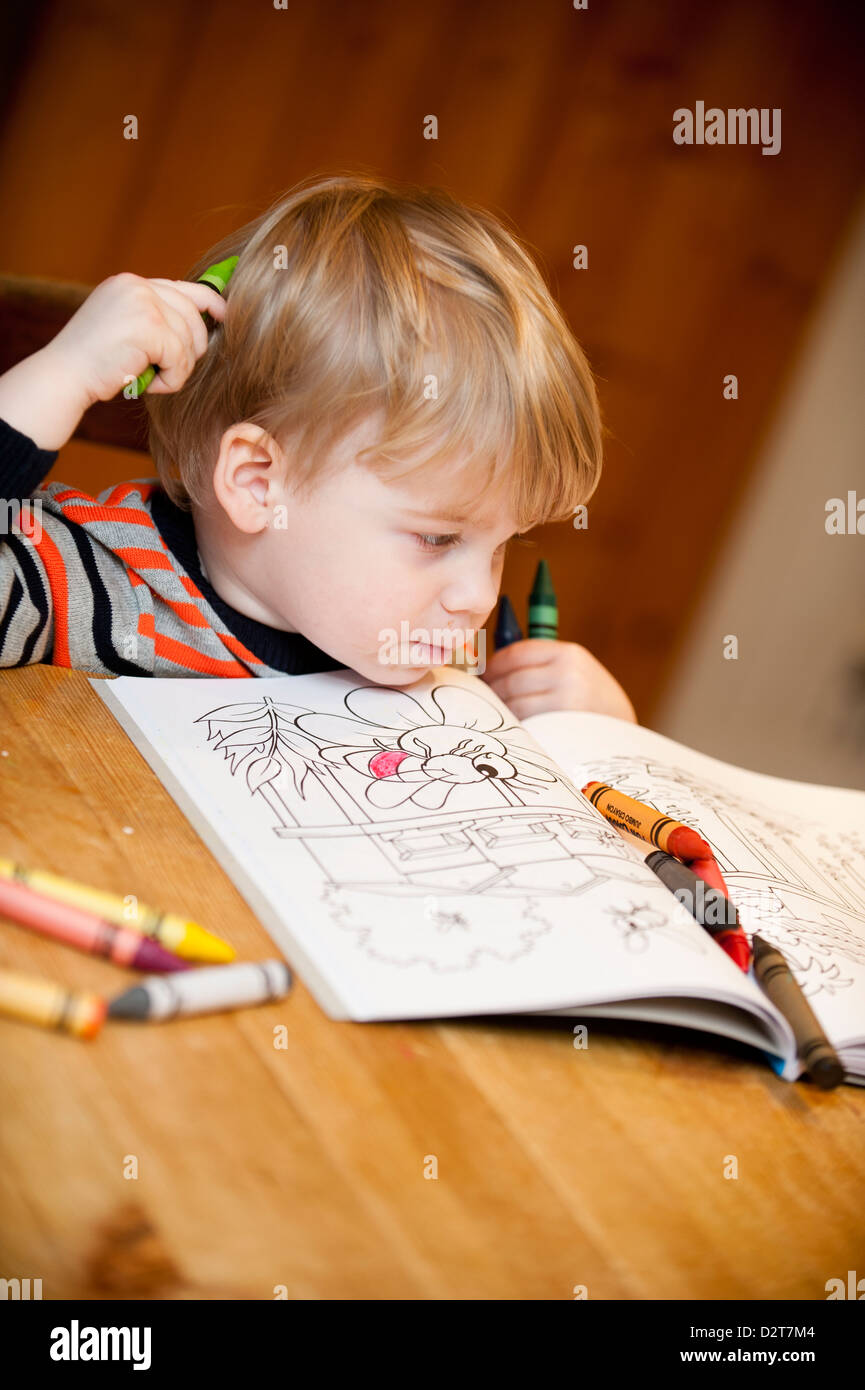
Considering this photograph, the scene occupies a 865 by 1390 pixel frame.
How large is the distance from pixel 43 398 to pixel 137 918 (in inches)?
16.5

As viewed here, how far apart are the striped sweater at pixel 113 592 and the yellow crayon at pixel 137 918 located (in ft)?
0.92

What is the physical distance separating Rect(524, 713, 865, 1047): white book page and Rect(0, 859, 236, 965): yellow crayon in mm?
327

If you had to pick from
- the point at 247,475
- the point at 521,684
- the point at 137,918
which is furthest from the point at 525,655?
the point at 137,918

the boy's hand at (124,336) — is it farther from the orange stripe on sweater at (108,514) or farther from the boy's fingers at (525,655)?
the boy's fingers at (525,655)

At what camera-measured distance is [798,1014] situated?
0.56 meters

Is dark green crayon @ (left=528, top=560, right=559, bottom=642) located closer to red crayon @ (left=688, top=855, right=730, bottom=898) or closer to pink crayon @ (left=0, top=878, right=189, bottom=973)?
red crayon @ (left=688, top=855, right=730, bottom=898)

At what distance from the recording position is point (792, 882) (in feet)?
2.35

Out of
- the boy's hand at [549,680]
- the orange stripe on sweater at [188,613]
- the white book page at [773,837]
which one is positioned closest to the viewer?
the white book page at [773,837]

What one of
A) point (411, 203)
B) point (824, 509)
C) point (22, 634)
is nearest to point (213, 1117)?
point (22, 634)

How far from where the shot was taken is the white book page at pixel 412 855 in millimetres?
497

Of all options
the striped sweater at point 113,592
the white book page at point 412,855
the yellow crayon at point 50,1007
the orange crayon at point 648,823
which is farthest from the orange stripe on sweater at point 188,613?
the yellow crayon at point 50,1007

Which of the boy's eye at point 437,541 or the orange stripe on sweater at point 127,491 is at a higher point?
the orange stripe on sweater at point 127,491

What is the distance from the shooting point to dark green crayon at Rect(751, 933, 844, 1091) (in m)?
0.53
